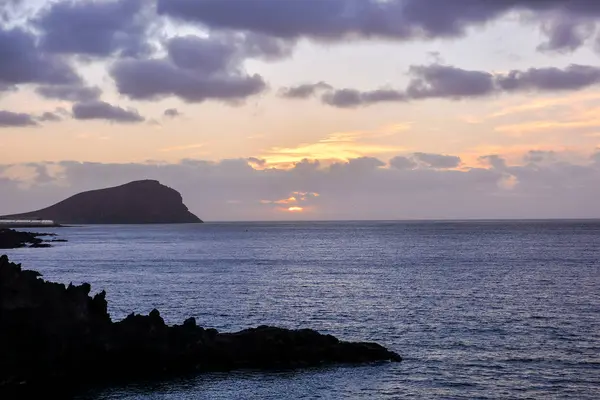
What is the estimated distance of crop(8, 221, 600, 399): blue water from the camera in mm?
42344

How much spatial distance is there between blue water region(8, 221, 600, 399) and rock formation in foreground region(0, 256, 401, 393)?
2516mm

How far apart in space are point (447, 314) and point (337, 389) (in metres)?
30.1

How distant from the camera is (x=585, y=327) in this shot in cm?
6069

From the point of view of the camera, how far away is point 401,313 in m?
70.1

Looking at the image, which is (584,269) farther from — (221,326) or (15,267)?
(15,267)

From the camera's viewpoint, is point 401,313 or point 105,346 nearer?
point 105,346

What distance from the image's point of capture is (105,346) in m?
47.0

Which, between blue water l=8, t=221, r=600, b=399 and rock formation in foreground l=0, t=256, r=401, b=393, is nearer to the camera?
blue water l=8, t=221, r=600, b=399

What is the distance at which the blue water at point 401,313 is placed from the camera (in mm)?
42344

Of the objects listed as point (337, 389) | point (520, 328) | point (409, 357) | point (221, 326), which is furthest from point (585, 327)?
point (221, 326)

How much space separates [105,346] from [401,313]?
3424 cm

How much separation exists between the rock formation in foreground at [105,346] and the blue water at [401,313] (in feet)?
8.25

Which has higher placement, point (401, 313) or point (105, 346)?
point (105, 346)

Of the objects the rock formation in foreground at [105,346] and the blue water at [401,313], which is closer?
the blue water at [401,313]
